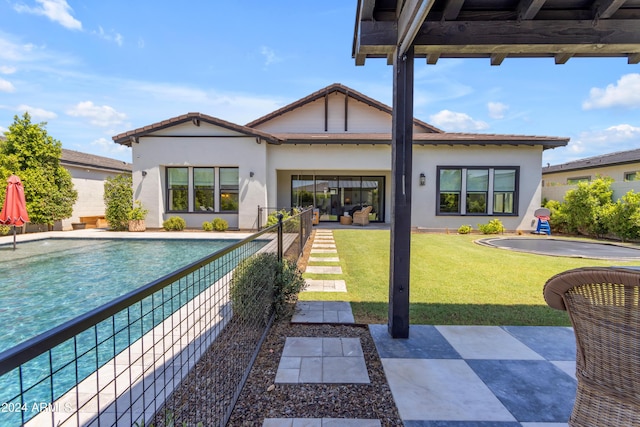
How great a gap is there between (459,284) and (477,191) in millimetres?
10303

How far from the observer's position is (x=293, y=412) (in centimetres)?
230

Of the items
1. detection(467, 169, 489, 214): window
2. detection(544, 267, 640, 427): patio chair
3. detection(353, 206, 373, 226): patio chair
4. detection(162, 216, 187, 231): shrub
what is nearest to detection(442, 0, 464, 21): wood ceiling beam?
detection(544, 267, 640, 427): patio chair

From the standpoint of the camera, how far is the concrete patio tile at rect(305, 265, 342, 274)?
667 cm

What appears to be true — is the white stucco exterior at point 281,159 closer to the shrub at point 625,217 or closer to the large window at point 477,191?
the large window at point 477,191

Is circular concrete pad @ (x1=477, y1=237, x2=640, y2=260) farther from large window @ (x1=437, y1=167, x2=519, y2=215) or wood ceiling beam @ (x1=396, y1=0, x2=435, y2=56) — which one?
wood ceiling beam @ (x1=396, y1=0, x2=435, y2=56)

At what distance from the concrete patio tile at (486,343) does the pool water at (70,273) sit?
218 inches

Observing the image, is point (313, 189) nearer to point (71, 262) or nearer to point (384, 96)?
point (384, 96)

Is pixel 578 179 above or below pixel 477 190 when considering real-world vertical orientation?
above

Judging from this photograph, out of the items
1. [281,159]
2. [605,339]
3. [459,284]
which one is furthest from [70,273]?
[605,339]

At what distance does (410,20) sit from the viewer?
9.41 ft

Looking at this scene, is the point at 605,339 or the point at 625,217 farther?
the point at 625,217

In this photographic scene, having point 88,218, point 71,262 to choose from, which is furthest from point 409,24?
point 88,218

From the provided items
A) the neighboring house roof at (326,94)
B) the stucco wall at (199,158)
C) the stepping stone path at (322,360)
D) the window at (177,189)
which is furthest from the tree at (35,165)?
the stepping stone path at (322,360)

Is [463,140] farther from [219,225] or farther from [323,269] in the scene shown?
[219,225]
